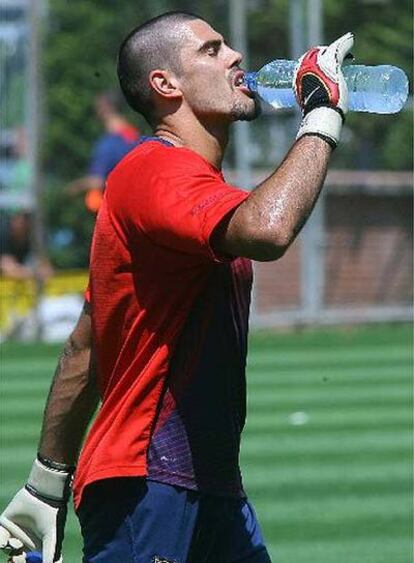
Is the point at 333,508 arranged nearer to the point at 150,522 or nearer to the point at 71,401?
the point at 71,401

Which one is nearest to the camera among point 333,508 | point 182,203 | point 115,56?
point 182,203

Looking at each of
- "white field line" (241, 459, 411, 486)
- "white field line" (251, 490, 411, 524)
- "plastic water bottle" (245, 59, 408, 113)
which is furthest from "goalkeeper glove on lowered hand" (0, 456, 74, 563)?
"white field line" (241, 459, 411, 486)

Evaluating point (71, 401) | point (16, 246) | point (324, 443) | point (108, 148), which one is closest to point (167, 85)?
point (71, 401)

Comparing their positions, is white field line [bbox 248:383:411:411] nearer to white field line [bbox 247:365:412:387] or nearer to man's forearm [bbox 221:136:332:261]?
white field line [bbox 247:365:412:387]

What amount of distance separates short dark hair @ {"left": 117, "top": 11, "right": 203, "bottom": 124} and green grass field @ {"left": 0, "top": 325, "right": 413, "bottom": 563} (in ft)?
10.5

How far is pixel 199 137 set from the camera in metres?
4.52

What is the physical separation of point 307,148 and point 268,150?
14.3 meters

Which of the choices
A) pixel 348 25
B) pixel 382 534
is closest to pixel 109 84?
pixel 348 25

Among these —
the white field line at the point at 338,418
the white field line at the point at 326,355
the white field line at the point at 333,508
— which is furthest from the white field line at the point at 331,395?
the white field line at the point at 333,508

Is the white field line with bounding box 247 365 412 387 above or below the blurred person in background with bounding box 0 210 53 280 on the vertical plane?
below

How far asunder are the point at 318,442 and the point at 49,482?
5794 mm

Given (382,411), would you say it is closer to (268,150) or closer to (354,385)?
(354,385)

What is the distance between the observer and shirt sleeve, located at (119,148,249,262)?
4.05m

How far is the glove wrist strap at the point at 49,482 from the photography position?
15.7 ft
